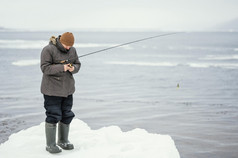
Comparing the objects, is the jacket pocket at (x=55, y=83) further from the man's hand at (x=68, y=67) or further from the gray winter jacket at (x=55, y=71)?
the man's hand at (x=68, y=67)

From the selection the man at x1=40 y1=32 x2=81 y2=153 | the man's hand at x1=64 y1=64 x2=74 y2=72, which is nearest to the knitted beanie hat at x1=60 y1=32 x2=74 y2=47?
the man at x1=40 y1=32 x2=81 y2=153

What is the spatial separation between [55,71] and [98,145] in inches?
55.4

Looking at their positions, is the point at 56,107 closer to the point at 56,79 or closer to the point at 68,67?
the point at 56,79

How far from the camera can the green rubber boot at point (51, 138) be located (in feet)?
14.0

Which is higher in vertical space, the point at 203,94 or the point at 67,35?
the point at 67,35

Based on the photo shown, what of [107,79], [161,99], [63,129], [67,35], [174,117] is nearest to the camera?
[67,35]

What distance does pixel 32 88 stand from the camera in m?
11.8

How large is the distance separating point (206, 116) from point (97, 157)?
4.42m

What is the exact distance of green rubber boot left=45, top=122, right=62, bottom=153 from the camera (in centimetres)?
427

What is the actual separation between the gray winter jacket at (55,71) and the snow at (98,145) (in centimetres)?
91

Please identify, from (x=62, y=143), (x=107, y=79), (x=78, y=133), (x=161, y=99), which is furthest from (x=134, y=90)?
(x=62, y=143)

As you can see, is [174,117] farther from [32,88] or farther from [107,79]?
[107,79]

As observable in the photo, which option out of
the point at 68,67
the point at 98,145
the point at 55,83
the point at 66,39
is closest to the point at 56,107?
the point at 55,83

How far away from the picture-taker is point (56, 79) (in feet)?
13.8
